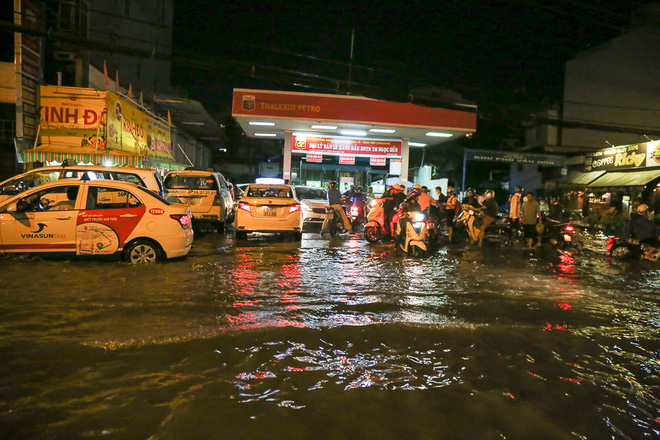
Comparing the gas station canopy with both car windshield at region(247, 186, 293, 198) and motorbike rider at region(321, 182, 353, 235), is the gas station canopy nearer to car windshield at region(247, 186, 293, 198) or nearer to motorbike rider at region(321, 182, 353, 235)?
motorbike rider at region(321, 182, 353, 235)

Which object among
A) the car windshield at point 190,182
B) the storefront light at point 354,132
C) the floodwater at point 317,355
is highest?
the storefront light at point 354,132

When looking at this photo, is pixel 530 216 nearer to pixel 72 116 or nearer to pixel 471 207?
pixel 471 207

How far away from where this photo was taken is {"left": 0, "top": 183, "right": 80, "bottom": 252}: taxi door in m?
8.02

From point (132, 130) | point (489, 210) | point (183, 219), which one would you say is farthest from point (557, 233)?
point (132, 130)

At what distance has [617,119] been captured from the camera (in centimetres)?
2789

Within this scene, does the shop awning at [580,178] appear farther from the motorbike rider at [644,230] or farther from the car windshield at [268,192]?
the car windshield at [268,192]

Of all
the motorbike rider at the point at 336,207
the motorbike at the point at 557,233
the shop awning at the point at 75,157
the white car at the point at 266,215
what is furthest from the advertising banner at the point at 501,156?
the shop awning at the point at 75,157

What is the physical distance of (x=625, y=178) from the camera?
2366cm

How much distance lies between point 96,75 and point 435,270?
48.1ft

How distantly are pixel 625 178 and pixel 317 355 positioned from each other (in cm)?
2460

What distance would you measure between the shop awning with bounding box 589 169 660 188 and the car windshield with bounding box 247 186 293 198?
703 inches

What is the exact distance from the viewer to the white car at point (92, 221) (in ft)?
26.4

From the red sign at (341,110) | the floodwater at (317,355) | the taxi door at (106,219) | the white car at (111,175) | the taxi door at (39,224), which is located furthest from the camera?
the red sign at (341,110)

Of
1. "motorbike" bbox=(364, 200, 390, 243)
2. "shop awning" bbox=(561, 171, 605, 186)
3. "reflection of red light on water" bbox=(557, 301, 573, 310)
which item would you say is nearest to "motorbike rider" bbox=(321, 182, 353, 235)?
"motorbike" bbox=(364, 200, 390, 243)
